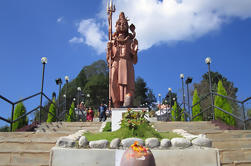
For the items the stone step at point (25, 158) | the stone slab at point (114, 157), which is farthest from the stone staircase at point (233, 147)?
the stone step at point (25, 158)

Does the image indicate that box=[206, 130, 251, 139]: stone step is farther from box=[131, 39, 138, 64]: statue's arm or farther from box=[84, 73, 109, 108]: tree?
box=[84, 73, 109, 108]: tree

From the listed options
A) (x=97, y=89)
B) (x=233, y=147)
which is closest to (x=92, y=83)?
(x=97, y=89)

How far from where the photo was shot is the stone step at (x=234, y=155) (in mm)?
4293

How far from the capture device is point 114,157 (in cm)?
390

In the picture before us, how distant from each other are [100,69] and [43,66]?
2930 cm

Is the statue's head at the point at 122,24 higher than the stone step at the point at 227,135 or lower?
higher

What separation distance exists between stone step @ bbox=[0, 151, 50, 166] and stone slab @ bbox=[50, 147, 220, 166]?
0.40 m

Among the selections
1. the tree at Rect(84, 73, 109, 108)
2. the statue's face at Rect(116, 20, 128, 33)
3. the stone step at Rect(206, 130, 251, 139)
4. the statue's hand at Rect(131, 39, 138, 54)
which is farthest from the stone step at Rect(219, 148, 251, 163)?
the tree at Rect(84, 73, 109, 108)

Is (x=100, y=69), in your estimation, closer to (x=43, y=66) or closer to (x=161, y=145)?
(x=43, y=66)

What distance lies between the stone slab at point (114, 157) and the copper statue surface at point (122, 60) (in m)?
6.16

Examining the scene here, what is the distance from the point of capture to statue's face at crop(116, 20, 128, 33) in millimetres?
10227

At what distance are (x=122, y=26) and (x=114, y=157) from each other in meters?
7.43

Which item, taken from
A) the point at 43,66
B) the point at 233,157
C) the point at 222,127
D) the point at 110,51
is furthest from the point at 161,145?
the point at 43,66

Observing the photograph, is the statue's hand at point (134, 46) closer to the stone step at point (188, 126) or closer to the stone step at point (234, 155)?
the stone step at point (188, 126)
